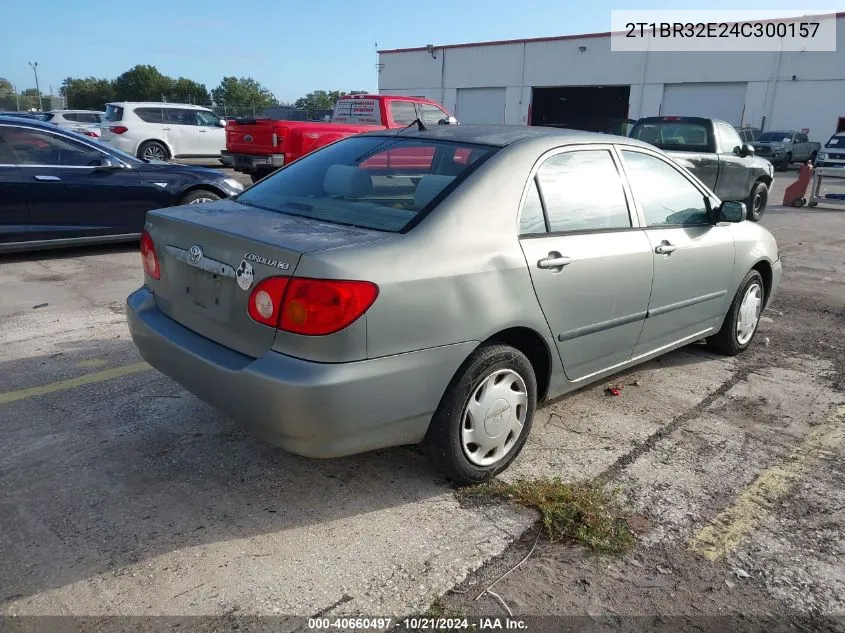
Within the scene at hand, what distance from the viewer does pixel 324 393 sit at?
2529 millimetres

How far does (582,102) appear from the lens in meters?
44.7

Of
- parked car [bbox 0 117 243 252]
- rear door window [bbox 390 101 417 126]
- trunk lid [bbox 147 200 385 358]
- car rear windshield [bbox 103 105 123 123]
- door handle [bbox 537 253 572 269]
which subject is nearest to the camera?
trunk lid [bbox 147 200 385 358]

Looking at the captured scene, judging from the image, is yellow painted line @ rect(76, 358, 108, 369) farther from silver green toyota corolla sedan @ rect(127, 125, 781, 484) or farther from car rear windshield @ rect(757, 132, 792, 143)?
car rear windshield @ rect(757, 132, 792, 143)

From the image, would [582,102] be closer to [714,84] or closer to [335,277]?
[714,84]

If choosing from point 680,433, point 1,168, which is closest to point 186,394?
point 680,433

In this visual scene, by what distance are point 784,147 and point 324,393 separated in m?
29.9

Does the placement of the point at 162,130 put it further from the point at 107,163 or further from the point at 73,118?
the point at 107,163

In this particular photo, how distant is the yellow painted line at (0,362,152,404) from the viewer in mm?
3982

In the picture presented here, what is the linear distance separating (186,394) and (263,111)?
36.1m

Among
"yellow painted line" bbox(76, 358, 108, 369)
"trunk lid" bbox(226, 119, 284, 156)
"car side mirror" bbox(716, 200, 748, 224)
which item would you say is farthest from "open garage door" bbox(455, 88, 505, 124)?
"yellow painted line" bbox(76, 358, 108, 369)

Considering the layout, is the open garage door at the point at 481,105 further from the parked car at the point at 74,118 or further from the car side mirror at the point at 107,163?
the car side mirror at the point at 107,163

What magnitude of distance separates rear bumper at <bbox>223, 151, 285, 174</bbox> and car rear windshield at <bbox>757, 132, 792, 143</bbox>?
Result: 2352 centimetres

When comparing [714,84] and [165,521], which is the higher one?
[714,84]

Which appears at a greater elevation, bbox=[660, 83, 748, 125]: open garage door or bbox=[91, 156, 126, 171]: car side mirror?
bbox=[660, 83, 748, 125]: open garage door
